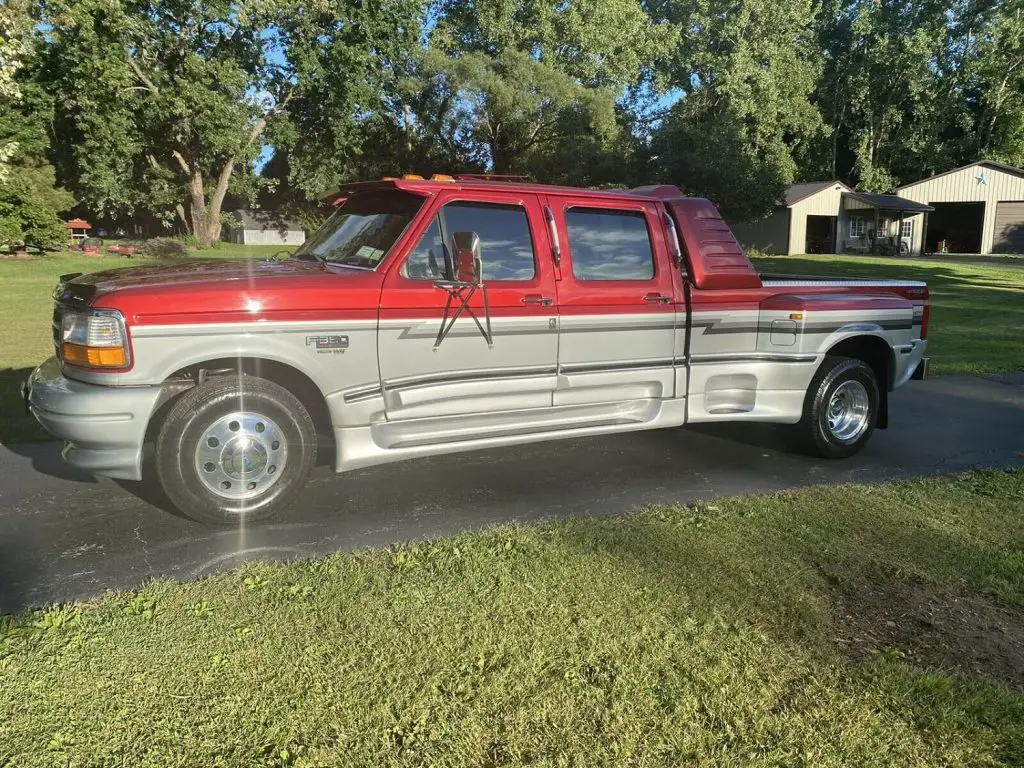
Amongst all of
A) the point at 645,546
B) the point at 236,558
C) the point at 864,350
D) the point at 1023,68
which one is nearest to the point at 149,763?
the point at 236,558

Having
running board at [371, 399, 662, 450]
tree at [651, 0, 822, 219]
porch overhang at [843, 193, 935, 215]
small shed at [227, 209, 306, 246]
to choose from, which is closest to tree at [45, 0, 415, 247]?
small shed at [227, 209, 306, 246]

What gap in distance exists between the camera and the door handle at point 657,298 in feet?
18.0

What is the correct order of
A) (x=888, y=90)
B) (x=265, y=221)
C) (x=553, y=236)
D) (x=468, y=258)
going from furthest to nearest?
(x=888, y=90) < (x=265, y=221) < (x=553, y=236) < (x=468, y=258)

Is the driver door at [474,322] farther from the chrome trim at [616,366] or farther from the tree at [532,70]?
the tree at [532,70]

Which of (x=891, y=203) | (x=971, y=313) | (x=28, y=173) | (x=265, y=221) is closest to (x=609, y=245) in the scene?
(x=971, y=313)

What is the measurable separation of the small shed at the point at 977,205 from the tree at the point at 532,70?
60.0ft

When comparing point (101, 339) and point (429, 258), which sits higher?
point (429, 258)

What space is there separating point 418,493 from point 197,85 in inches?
1397

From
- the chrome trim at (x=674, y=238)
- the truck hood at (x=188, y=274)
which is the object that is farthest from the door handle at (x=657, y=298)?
the truck hood at (x=188, y=274)

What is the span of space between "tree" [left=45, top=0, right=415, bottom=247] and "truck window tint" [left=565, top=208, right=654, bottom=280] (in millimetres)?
33214

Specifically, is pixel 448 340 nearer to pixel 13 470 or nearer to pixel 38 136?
pixel 13 470

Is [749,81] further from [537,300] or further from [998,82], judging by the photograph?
[537,300]

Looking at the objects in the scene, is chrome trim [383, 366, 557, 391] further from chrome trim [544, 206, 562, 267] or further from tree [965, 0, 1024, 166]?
tree [965, 0, 1024, 166]

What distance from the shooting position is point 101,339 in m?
4.11
